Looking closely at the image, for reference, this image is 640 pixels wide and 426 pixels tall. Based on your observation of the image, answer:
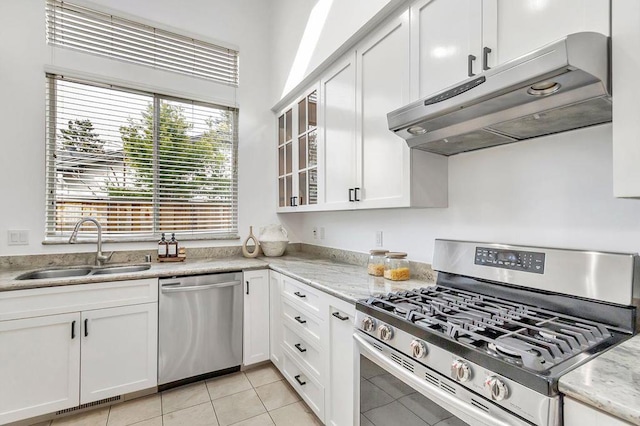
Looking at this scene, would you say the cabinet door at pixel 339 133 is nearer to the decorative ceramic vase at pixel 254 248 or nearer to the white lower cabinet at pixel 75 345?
the decorative ceramic vase at pixel 254 248

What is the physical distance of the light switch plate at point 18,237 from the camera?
2.36 metres

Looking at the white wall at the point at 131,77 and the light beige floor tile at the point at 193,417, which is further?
the white wall at the point at 131,77

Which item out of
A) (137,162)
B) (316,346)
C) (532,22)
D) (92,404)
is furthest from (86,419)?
(532,22)

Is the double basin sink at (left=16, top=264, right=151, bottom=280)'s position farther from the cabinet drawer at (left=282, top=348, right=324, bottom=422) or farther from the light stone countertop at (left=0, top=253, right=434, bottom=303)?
the cabinet drawer at (left=282, top=348, right=324, bottom=422)

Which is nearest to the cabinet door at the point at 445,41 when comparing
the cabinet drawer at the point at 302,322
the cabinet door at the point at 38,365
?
the cabinet drawer at the point at 302,322

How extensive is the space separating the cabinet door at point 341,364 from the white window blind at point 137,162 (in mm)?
1818

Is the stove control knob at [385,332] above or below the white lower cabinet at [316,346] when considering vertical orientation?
above

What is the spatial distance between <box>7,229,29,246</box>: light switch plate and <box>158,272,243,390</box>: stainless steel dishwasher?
3.73ft

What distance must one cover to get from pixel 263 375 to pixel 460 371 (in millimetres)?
2012

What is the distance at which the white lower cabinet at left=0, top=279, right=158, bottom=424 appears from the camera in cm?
189

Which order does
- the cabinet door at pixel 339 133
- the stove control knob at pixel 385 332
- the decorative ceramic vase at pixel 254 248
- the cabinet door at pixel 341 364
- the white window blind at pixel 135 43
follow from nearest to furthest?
1. the stove control knob at pixel 385 332
2. the cabinet door at pixel 341 364
3. the cabinet door at pixel 339 133
4. the white window blind at pixel 135 43
5. the decorative ceramic vase at pixel 254 248

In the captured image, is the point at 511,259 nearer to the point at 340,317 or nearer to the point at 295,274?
the point at 340,317

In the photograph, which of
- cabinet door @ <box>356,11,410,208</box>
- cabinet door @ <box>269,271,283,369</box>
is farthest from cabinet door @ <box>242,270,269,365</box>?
cabinet door @ <box>356,11,410,208</box>

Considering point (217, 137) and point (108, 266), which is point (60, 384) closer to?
point (108, 266)
